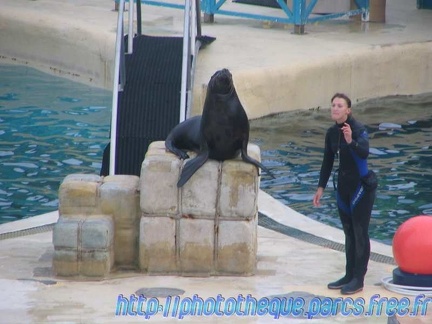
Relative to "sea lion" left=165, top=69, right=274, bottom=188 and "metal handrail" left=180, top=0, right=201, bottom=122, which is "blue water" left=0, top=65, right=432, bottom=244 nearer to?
"metal handrail" left=180, top=0, right=201, bottom=122

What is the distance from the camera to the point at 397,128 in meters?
13.4

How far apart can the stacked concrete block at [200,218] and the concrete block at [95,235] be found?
0.85ft

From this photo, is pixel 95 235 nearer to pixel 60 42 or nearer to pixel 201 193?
pixel 201 193

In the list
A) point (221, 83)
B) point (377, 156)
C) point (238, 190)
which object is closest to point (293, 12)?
point (377, 156)

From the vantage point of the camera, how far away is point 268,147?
1255 cm

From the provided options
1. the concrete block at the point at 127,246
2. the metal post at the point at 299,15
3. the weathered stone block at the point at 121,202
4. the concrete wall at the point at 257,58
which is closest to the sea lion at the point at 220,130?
the weathered stone block at the point at 121,202

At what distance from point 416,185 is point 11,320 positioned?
5961mm

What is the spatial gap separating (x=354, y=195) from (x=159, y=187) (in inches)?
51.9

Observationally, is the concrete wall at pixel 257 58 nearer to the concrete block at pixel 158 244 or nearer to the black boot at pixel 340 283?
the concrete block at pixel 158 244

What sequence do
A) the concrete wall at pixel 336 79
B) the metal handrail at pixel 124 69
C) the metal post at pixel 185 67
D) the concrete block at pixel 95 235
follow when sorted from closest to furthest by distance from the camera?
the concrete block at pixel 95 235, the metal handrail at pixel 124 69, the metal post at pixel 185 67, the concrete wall at pixel 336 79

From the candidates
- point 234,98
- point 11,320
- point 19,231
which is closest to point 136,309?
point 11,320

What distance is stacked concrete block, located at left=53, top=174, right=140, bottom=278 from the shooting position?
24.0 ft

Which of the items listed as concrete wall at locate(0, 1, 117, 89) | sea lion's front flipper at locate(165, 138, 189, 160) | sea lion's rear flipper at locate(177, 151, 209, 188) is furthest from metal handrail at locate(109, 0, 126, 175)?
concrete wall at locate(0, 1, 117, 89)

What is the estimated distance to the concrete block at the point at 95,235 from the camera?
7.30m
